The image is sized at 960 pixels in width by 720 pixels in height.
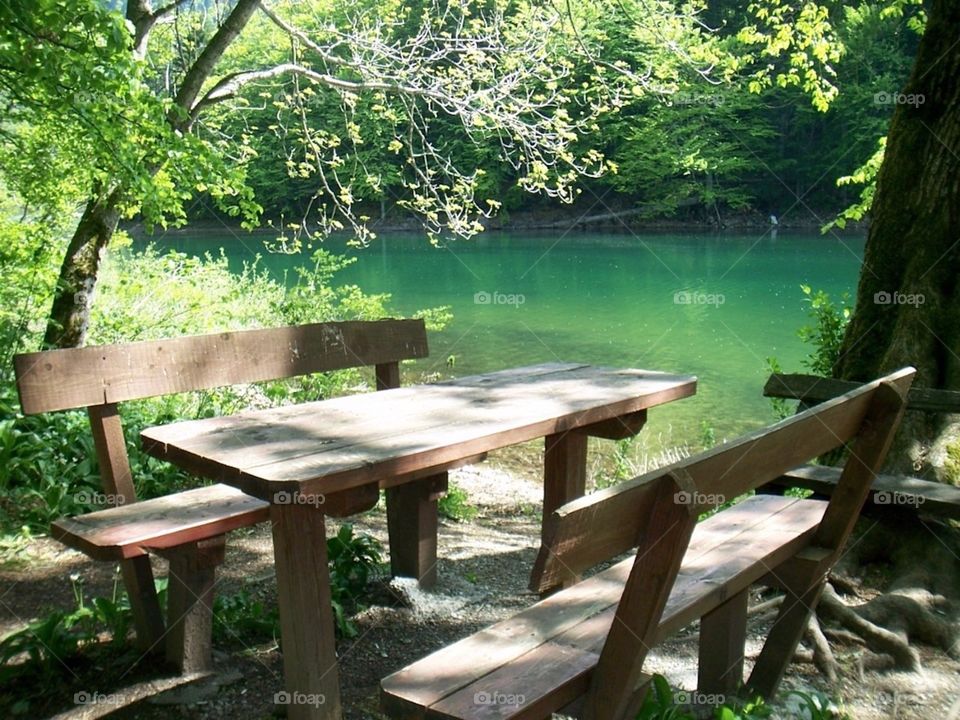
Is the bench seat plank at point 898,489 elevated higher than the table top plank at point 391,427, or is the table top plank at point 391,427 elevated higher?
the table top plank at point 391,427

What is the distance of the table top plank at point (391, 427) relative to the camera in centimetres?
266

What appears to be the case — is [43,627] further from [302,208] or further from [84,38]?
[302,208]

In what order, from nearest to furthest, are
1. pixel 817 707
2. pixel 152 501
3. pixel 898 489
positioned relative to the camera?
pixel 817 707
pixel 152 501
pixel 898 489

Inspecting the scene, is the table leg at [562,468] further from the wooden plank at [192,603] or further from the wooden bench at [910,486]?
the wooden plank at [192,603]

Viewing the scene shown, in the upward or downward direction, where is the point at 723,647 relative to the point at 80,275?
downward

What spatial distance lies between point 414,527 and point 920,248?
9.02ft

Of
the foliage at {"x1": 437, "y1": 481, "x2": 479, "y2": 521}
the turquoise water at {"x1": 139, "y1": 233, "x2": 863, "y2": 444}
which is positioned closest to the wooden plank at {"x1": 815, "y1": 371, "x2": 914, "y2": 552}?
the foliage at {"x1": 437, "y1": 481, "x2": 479, "y2": 521}

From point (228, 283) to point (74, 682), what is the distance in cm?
788
